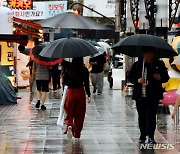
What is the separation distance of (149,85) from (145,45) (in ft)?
2.34

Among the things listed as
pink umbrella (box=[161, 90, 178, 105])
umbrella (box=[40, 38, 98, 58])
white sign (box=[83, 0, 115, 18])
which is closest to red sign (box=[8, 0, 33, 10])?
white sign (box=[83, 0, 115, 18])

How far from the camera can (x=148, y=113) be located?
1048cm

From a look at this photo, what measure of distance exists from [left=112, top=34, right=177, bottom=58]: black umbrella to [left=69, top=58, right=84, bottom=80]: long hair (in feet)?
2.64

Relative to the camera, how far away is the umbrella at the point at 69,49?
36.3 feet

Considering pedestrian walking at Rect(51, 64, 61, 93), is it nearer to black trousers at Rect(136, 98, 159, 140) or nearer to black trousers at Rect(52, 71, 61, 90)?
black trousers at Rect(52, 71, 61, 90)

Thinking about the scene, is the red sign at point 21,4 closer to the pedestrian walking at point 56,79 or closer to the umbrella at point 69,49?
the pedestrian walking at point 56,79

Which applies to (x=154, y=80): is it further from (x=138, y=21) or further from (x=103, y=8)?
(x=103, y=8)

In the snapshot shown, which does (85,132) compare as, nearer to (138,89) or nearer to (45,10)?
(138,89)

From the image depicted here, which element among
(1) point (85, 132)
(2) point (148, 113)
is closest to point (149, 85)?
(2) point (148, 113)

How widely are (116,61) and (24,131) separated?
69.0ft

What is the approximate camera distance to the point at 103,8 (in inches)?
1449

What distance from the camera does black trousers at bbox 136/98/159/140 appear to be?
34.3ft

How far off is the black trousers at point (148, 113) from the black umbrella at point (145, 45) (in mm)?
929

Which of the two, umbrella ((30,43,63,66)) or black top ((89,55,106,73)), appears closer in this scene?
umbrella ((30,43,63,66))
